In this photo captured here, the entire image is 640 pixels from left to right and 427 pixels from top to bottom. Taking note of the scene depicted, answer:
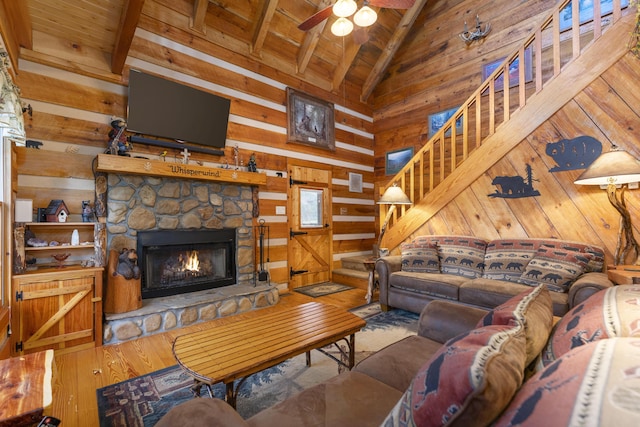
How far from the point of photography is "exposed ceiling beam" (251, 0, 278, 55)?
4.04 meters

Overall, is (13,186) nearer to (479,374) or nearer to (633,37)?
(479,374)

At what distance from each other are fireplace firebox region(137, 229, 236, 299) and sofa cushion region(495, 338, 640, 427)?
364 cm

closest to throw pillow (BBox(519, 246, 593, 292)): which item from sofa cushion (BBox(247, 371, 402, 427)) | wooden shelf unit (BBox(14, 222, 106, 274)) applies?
sofa cushion (BBox(247, 371, 402, 427))

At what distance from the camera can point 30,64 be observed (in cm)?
284

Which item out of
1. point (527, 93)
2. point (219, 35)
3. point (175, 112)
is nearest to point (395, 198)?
point (527, 93)

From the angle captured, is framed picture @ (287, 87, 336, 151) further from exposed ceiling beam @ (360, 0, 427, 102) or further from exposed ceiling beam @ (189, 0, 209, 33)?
exposed ceiling beam @ (189, 0, 209, 33)

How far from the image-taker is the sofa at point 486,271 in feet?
8.73

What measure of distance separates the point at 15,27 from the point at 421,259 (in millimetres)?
4593

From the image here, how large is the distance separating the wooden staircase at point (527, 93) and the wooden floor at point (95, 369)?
10.8 feet

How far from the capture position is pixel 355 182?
19.2 ft

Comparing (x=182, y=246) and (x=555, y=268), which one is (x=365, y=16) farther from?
(x=182, y=246)

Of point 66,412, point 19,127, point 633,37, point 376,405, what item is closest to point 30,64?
point 19,127

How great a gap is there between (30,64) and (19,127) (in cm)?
127

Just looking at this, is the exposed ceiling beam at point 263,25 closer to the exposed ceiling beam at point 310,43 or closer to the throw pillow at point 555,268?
the exposed ceiling beam at point 310,43
